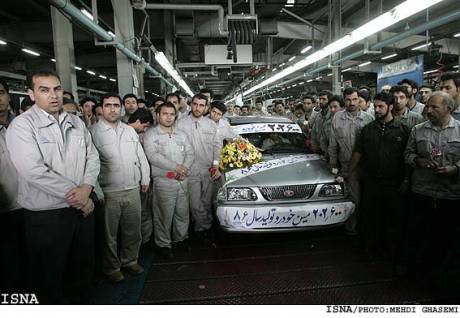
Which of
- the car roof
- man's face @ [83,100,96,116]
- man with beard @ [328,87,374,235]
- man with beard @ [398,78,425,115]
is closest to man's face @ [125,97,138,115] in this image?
man's face @ [83,100,96,116]

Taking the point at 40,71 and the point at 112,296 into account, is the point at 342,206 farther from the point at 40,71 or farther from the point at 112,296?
the point at 40,71

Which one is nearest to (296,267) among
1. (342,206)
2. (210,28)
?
(342,206)

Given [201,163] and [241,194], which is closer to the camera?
[241,194]

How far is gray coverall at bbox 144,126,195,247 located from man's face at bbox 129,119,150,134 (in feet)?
0.62

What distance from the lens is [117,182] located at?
3.31 metres

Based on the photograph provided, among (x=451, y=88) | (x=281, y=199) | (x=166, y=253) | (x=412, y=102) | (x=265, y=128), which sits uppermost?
(x=451, y=88)

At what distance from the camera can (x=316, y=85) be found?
30000 millimetres

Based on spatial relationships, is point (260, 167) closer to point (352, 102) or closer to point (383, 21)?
point (352, 102)

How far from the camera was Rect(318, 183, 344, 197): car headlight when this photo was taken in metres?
4.00

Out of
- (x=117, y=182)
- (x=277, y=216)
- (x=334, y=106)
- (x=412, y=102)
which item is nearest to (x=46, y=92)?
(x=117, y=182)

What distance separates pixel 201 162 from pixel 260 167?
850 mm

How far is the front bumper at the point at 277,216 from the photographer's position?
376 cm

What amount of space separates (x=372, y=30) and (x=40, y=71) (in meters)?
5.14

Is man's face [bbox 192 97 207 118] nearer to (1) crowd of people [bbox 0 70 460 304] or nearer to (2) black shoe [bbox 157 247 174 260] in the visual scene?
(1) crowd of people [bbox 0 70 460 304]
